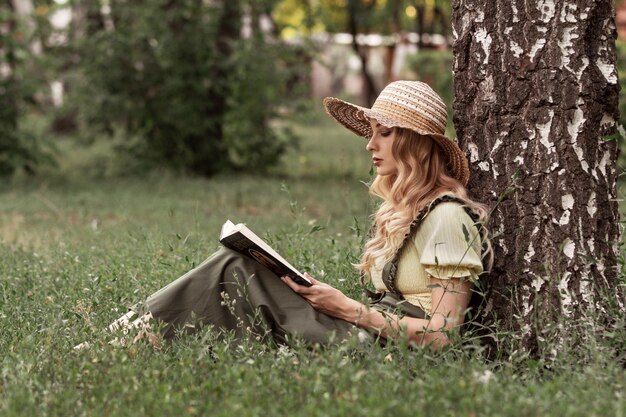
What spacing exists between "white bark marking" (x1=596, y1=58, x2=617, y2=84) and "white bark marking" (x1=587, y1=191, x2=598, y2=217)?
18.6 inches

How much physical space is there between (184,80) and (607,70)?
10162mm

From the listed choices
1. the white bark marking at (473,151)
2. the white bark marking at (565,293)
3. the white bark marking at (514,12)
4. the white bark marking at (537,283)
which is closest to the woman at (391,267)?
the white bark marking at (473,151)

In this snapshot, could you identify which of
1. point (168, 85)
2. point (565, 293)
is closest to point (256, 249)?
point (565, 293)

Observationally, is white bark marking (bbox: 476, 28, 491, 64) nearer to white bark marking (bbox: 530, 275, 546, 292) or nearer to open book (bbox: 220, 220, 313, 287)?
white bark marking (bbox: 530, 275, 546, 292)

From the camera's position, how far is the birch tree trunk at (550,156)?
14.7 feet

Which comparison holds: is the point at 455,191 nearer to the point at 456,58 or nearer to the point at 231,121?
the point at 456,58

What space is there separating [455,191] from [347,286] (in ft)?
3.31

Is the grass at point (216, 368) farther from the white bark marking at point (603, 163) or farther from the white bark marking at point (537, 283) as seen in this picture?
the white bark marking at point (603, 163)

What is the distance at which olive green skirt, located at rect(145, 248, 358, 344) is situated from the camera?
4.55 metres

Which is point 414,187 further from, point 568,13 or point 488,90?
point 568,13

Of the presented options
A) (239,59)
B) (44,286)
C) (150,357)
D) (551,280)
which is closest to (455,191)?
(551,280)

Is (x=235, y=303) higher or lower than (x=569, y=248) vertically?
lower

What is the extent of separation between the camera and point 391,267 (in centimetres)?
457

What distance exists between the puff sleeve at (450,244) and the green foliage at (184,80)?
9858mm
